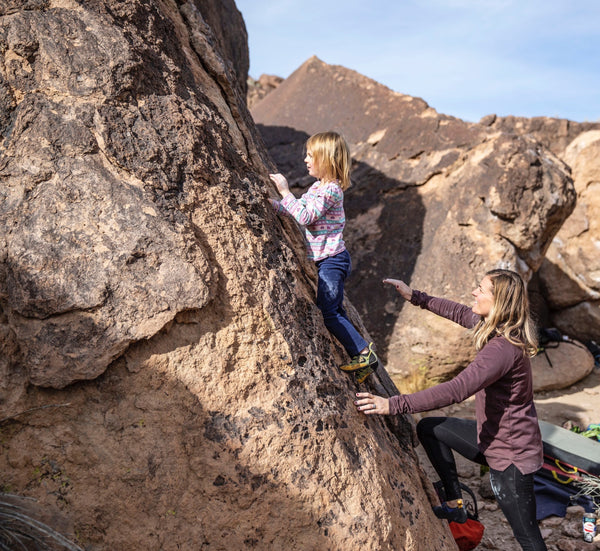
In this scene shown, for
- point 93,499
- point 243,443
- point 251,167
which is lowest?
point 93,499

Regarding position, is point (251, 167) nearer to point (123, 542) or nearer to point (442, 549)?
point (123, 542)

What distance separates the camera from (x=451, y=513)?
7.66 ft

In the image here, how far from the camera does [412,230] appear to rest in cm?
514

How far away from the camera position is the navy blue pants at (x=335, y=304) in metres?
2.29

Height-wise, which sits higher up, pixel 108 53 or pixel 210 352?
pixel 108 53

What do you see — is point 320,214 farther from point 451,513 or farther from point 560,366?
point 560,366

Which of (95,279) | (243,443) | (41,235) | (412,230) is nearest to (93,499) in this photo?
→ (243,443)

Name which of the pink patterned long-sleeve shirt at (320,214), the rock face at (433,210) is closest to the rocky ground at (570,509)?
the rock face at (433,210)

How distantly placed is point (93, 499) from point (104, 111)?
1.32m

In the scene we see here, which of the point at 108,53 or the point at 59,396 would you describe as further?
the point at 108,53

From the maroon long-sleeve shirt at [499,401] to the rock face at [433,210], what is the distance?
2374 millimetres

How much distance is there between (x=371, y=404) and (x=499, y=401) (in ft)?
1.75

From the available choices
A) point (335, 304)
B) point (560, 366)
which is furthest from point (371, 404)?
point (560, 366)

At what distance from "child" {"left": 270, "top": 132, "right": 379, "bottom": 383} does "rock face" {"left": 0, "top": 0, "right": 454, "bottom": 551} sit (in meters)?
0.27
